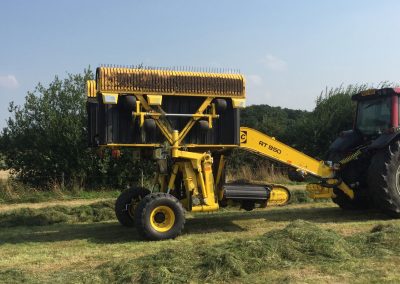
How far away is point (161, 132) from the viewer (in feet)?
27.3

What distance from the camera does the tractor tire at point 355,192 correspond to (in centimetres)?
1002

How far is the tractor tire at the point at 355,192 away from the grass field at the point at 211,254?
0.73 meters

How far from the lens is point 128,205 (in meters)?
9.28

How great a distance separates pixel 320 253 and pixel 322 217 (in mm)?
3815

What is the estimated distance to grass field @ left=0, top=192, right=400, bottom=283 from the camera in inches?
216

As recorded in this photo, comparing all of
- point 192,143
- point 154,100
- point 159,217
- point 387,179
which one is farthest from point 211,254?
point 387,179

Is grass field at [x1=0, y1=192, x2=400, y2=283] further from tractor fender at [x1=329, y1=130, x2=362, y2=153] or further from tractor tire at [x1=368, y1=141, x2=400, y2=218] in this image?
tractor fender at [x1=329, y1=130, x2=362, y2=153]

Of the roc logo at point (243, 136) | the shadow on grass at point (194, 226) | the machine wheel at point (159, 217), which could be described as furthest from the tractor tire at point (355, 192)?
the machine wheel at point (159, 217)

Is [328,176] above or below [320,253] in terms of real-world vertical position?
above

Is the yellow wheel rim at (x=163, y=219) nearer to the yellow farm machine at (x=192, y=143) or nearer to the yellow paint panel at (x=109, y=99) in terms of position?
the yellow farm machine at (x=192, y=143)

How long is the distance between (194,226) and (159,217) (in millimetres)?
1355

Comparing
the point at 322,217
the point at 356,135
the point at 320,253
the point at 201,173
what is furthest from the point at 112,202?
the point at 320,253

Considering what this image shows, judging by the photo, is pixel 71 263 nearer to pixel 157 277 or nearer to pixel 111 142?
pixel 157 277

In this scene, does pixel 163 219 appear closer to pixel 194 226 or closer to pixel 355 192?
pixel 194 226
